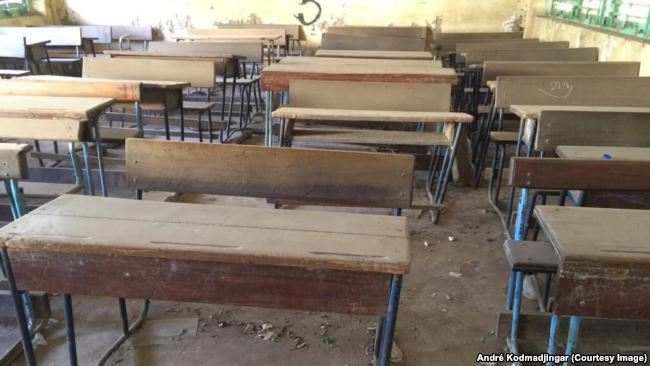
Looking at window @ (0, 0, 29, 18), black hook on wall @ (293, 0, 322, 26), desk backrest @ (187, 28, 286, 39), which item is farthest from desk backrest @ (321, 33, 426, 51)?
window @ (0, 0, 29, 18)

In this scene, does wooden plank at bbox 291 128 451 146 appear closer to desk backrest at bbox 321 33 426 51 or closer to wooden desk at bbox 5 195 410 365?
wooden desk at bbox 5 195 410 365

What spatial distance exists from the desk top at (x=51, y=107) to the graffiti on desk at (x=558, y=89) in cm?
252

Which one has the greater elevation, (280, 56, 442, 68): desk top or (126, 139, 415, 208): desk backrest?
(280, 56, 442, 68): desk top

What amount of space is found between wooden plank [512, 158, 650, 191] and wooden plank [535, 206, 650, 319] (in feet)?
2.04

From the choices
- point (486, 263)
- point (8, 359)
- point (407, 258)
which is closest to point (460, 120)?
point (486, 263)

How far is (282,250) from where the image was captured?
1259 millimetres

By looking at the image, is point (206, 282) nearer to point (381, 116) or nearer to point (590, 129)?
point (381, 116)

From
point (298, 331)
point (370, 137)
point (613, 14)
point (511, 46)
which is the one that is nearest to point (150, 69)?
point (370, 137)

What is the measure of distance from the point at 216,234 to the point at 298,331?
918 millimetres

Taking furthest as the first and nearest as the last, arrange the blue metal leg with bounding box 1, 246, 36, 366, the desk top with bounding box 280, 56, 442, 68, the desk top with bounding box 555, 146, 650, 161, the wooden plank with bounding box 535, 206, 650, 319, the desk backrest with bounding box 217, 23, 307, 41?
the desk backrest with bounding box 217, 23, 307, 41 → the desk top with bounding box 280, 56, 442, 68 → the desk top with bounding box 555, 146, 650, 161 → the blue metal leg with bounding box 1, 246, 36, 366 → the wooden plank with bounding box 535, 206, 650, 319

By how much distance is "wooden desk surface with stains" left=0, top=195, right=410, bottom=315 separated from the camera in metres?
1.25

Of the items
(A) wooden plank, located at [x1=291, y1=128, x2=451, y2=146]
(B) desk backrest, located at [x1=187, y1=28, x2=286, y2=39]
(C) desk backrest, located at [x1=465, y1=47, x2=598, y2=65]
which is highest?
(B) desk backrest, located at [x1=187, y1=28, x2=286, y2=39]

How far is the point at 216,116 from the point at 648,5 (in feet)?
13.1

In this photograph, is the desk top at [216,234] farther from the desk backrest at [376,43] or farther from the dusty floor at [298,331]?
the desk backrest at [376,43]
